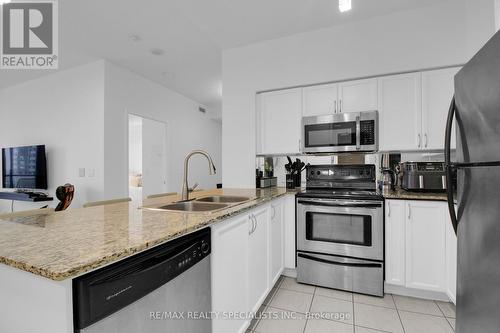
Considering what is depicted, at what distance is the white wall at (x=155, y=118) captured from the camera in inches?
134

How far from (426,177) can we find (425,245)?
23.2 inches

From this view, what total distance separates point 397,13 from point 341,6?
1023 millimetres

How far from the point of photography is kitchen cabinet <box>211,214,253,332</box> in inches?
46.4

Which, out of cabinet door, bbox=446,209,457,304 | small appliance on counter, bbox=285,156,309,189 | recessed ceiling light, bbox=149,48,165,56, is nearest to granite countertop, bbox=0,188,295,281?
small appliance on counter, bbox=285,156,309,189

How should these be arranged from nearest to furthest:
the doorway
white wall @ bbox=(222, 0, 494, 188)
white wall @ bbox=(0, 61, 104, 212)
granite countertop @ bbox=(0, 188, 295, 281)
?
granite countertop @ bbox=(0, 188, 295, 281) → white wall @ bbox=(222, 0, 494, 188) → white wall @ bbox=(0, 61, 104, 212) → the doorway

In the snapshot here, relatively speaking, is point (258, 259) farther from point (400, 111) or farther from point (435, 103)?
point (435, 103)

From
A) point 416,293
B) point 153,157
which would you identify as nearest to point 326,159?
point 416,293

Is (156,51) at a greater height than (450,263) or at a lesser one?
greater

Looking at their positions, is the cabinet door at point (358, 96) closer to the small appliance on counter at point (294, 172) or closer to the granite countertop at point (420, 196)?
the small appliance on counter at point (294, 172)

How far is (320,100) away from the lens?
104 inches

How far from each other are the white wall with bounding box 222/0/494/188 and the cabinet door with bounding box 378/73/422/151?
0.44 ft

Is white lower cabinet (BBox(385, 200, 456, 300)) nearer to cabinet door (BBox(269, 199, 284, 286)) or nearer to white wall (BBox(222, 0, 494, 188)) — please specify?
cabinet door (BBox(269, 199, 284, 286))

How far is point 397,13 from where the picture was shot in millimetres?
2381

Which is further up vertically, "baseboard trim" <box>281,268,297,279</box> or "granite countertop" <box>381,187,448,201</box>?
"granite countertop" <box>381,187,448,201</box>
